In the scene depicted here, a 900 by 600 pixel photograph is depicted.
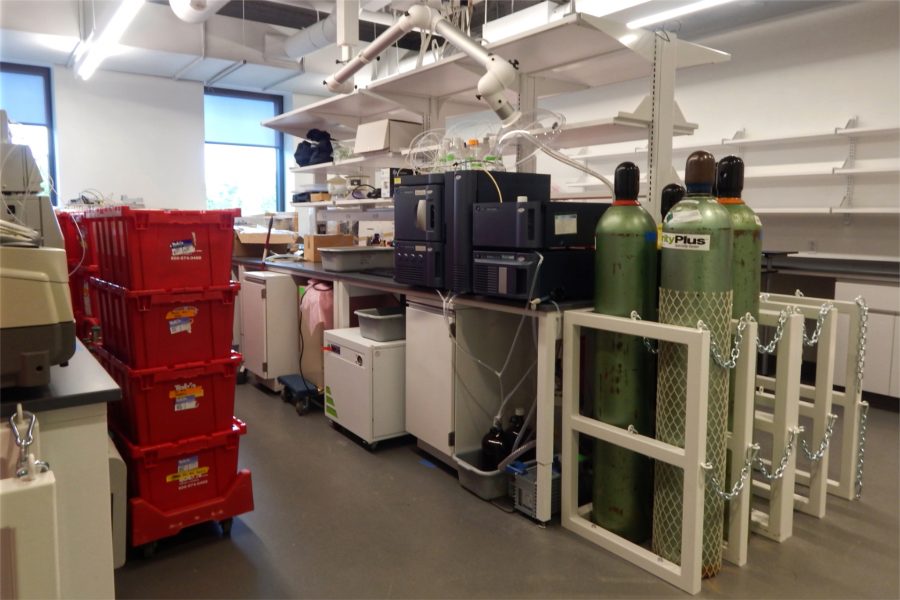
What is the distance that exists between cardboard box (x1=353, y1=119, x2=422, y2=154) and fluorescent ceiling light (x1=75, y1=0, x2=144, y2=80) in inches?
62.7

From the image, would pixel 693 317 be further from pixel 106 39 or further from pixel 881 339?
pixel 106 39

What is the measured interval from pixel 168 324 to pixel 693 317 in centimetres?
170

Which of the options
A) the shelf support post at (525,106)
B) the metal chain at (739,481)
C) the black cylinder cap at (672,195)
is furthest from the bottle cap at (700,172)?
the shelf support post at (525,106)

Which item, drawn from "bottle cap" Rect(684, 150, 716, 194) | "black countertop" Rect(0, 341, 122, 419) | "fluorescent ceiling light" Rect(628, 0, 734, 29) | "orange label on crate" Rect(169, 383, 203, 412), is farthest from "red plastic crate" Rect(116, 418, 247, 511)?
"fluorescent ceiling light" Rect(628, 0, 734, 29)

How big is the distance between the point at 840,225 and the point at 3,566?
207 inches

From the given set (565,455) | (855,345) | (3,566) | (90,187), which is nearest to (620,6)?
(855,345)

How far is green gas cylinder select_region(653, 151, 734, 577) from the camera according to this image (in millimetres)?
1888

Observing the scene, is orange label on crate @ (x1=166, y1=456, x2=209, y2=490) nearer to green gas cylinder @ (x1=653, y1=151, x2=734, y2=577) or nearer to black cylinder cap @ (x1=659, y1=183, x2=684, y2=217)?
green gas cylinder @ (x1=653, y1=151, x2=734, y2=577)

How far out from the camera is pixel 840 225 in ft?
15.3

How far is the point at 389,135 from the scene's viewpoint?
435 cm

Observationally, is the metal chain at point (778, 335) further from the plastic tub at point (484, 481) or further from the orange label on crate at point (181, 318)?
the orange label on crate at point (181, 318)

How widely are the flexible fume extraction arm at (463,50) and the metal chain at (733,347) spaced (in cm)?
120

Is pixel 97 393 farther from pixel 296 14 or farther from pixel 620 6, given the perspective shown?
pixel 296 14

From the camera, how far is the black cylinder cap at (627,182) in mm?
2096
